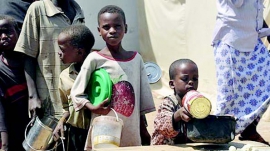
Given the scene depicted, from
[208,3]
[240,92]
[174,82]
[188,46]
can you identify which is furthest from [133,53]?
[188,46]

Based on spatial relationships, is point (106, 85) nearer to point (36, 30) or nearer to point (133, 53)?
point (133, 53)

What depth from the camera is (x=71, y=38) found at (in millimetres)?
3732

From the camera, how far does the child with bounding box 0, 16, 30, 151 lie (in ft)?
13.4

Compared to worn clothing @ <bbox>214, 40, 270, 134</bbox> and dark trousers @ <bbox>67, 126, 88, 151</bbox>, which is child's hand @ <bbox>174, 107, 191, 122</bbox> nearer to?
dark trousers @ <bbox>67, 126, 88, 151</bbox>

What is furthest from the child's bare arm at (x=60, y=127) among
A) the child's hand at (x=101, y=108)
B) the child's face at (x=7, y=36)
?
the child's face at (x=7, y=36)

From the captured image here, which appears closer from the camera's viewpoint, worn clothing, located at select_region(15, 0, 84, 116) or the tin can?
the tin can

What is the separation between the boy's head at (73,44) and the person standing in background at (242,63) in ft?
5.35

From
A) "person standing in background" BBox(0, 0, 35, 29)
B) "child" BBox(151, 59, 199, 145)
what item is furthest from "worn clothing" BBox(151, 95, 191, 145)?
"person standing in background" BBox(0, 0, 35, 29)

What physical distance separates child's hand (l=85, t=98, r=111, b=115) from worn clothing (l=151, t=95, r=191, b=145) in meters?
0.27

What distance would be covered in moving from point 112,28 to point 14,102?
100cm

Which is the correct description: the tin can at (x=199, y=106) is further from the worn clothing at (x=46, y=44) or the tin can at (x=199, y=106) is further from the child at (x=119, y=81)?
the worn clothing at (x=46, y=44)

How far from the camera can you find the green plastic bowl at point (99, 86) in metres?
3.34

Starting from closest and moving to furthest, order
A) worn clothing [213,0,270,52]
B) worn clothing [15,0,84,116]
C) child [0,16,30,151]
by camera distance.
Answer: worn clothing [15,0,84,116] → child [0,16,30,151] → worn clothing [213,0,270,52]

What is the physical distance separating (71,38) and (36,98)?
0.51 metres
